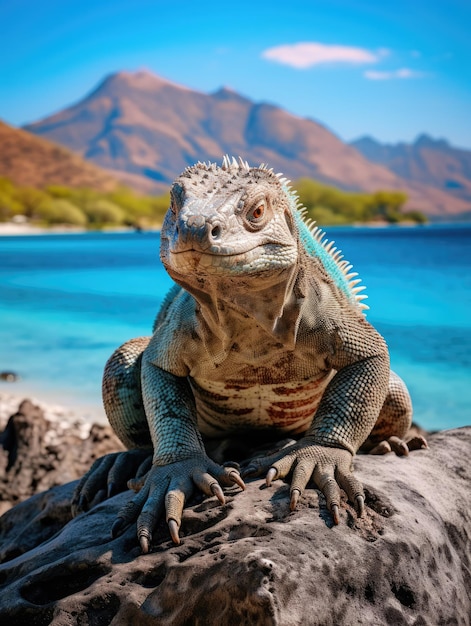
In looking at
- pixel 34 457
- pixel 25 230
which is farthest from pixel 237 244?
pixel 25 230

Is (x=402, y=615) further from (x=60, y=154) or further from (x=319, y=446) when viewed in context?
(x=60, y=154)

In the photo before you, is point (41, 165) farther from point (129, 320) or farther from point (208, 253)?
point (208, 253)

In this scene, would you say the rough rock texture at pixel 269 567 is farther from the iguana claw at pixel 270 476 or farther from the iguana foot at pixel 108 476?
Answer: the iguana foot at pixel 108 476

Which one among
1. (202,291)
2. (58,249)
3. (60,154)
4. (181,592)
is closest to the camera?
(181,592)

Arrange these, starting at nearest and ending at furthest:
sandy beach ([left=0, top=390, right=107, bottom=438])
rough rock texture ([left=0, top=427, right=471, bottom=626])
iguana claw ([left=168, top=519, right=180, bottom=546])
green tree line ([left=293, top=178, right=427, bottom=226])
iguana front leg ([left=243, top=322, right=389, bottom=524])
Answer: rough rock texture ([left=0, top=427, right=471, bottom=626]) < iguana claw ([left=168, top=519, right=180, bottom=546]) < iguana front leg ([left=243, top=322, right=389, bottom=524]) < sandy beach ([left=0, top=390, right=107, bottom=438]) < green tree line ([left=293, top=178, right=427, bottom=226])

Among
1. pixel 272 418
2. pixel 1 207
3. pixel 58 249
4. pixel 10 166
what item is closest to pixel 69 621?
pixel 272 418

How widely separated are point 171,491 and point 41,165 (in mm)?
171639

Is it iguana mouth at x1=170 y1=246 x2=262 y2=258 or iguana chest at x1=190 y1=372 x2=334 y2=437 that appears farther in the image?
iguana chest at x1=190 y1=372 x2=334 y2=437

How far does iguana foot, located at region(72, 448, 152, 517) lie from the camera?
5.08m

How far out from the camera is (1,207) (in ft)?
322

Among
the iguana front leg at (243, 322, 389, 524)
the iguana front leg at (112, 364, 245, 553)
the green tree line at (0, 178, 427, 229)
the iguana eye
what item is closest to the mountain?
the green tree line at (0, 178, 427, 229)

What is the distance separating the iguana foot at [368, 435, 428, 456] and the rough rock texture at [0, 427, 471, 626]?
420mm

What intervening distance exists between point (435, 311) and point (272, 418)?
25.7 m

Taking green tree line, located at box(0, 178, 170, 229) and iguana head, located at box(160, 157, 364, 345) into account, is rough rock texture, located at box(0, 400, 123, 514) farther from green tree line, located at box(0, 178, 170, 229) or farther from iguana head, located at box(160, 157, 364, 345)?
green tree line, located at box(0, 178, 170, 229)
